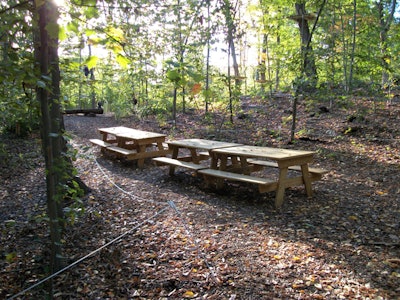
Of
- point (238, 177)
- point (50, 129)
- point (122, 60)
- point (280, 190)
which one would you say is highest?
point (122, 60)

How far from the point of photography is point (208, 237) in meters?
3.33

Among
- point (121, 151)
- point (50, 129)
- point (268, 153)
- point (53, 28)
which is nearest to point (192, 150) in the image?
point (121, 151)

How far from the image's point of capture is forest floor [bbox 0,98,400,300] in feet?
8.28

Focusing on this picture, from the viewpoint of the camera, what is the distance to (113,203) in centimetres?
439

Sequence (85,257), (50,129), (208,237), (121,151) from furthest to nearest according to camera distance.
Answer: (121,151) < (208,237) < (85,257) < (50,129)

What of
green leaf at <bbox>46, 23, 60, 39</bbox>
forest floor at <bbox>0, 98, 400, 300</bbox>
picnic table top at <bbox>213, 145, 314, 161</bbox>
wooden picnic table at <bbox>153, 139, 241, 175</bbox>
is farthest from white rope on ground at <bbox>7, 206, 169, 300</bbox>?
green leaf at <bbox>46, 23, 60, 39</bbox>

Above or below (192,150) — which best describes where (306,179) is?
below

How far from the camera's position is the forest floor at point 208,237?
8.28ft

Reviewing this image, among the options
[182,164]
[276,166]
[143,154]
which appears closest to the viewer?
[276,166]

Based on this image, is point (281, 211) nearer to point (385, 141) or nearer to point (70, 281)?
point (70, 281)

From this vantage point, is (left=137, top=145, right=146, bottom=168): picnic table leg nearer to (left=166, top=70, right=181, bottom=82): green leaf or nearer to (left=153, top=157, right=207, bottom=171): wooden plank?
(left=153, top=157, right=207, bottom=171): wooden plank

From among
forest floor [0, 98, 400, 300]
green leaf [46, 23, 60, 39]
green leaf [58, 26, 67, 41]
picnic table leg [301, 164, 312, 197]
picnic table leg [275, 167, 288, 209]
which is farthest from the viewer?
picnic table leg [301, 164, 312, 197]

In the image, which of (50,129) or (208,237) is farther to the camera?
(208,237)

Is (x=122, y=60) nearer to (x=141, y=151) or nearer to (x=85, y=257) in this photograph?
(x=85, y=257)
